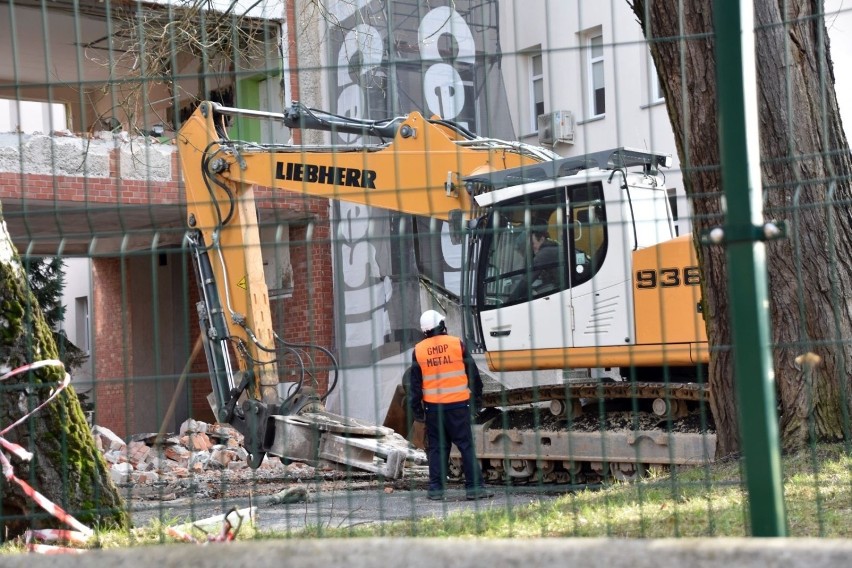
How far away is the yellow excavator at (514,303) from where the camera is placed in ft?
29.5

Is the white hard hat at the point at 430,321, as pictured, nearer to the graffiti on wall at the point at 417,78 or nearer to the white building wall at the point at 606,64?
the graffiti on wall at the point at 417,78

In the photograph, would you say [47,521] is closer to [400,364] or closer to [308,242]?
[400,364]

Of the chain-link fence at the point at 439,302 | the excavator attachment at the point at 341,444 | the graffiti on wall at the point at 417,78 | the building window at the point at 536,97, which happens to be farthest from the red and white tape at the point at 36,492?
the building window at the point at 536,97

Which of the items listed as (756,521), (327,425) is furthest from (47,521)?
(327,425)

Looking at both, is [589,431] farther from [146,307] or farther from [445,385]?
[146,307]

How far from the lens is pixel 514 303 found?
11750mm

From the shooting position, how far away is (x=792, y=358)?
7414mm

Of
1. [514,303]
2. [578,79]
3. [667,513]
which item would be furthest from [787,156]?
[578,79]

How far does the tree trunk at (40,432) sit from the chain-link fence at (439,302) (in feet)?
0.05

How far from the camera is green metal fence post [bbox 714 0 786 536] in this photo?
124 inches

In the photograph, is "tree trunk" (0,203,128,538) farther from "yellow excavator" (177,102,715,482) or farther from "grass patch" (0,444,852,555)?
"yellow excavator" (177,102,715,482)

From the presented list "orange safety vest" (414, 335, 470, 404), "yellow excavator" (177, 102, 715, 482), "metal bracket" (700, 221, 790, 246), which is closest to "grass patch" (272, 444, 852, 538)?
"yellow excavator" (177, 102, 715, 482)

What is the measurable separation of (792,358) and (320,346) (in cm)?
342

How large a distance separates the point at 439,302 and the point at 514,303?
144 inches
